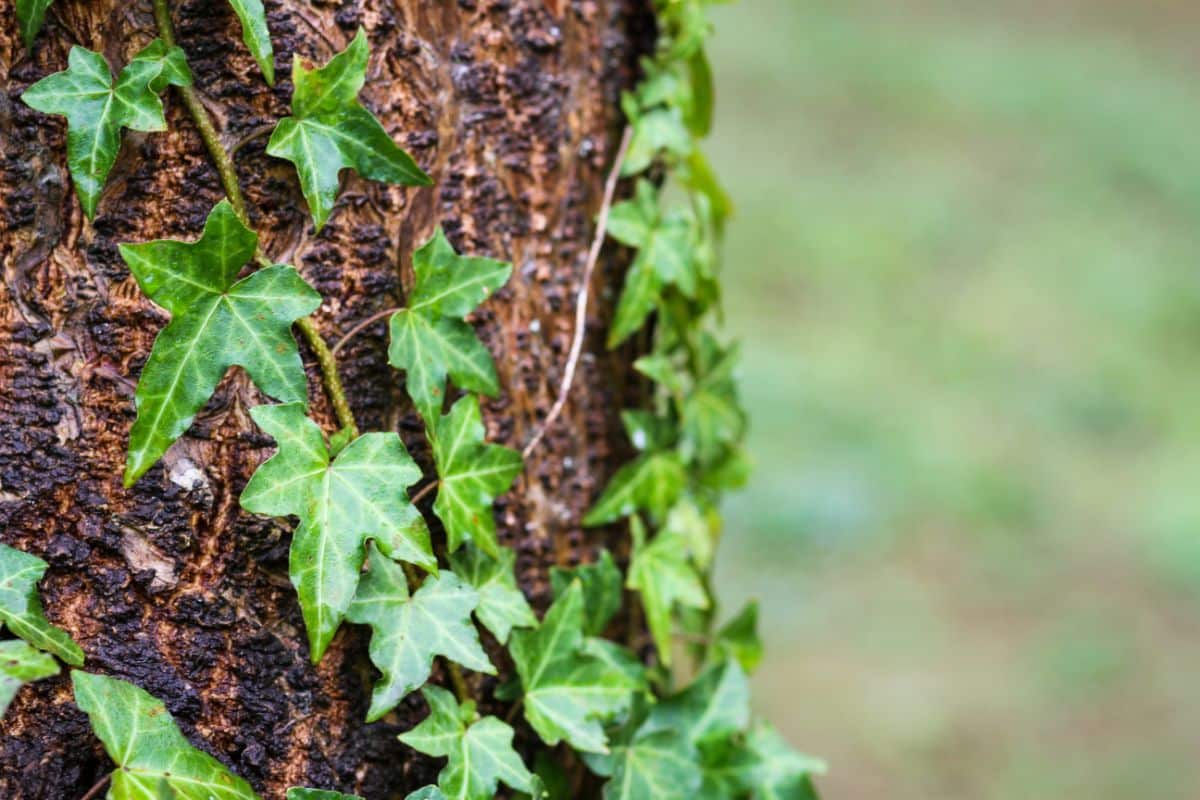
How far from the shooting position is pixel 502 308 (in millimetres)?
996

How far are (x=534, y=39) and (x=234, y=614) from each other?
58cm

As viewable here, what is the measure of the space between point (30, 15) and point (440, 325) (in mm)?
371

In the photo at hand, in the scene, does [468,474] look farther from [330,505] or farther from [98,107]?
[98,107]

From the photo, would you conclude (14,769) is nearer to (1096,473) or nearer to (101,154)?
(101,154)

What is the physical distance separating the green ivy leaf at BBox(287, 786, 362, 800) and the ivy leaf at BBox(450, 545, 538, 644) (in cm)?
18

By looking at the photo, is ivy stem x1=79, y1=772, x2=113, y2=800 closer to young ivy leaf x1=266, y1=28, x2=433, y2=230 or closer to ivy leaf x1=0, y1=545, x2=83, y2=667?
ivy leaf x1=0, y1=545, x2=83, y2=667

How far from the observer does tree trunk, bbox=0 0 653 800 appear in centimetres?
79

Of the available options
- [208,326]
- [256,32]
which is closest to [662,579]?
[208,326]

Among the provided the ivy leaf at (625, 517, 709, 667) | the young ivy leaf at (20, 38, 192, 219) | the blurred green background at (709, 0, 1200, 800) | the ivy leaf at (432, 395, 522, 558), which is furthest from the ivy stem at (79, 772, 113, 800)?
the blurred green background at (709, 0, 1200, 800)

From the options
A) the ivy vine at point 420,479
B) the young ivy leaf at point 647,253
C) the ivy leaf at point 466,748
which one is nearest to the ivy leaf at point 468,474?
the ivy vine at point 420,479

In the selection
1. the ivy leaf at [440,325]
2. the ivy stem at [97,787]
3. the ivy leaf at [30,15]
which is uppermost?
the ivy leaf at [30,15]

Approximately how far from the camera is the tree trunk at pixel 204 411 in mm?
789

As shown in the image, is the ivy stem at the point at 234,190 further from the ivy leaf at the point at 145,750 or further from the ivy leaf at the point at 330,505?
the ivy leaf at the point at 145,750

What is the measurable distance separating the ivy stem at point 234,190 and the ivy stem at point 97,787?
297mm
